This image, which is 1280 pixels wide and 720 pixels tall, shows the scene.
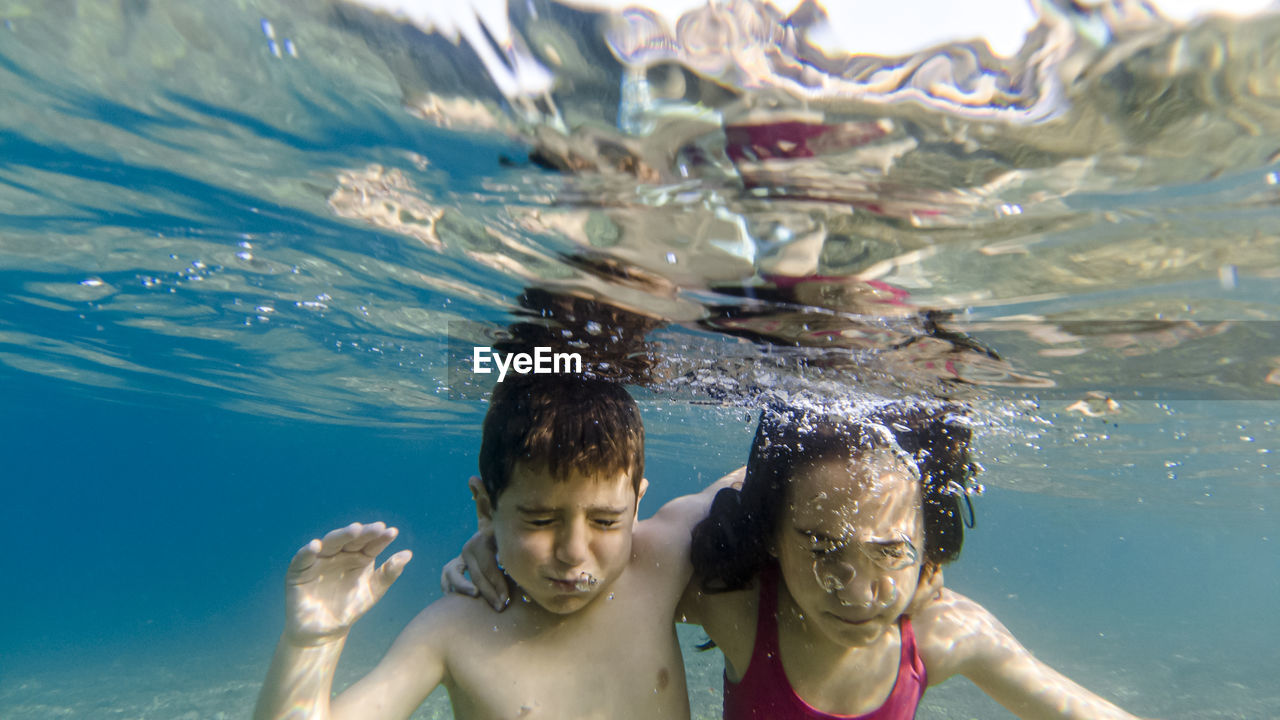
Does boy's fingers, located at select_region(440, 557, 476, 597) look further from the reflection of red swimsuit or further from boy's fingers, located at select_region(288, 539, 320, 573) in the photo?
the reflection of red swimsuit

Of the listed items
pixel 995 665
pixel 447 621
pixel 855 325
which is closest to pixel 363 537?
pixel 447 621

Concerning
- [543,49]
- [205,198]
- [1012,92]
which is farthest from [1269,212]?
[205,198]

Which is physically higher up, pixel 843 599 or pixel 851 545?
pixel 851 545

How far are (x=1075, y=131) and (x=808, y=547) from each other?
9.79 feet

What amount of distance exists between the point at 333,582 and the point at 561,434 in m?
1.67

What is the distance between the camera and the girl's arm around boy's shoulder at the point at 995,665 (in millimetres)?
4137

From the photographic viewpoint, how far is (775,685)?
4.29m

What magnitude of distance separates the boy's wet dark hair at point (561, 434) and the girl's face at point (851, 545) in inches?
47.8

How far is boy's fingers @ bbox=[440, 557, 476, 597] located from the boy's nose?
3.06ft

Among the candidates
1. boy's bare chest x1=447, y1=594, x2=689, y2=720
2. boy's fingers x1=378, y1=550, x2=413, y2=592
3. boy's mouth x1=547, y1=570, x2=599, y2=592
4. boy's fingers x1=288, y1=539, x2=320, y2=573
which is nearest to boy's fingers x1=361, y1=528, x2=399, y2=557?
boy's fingers x1=378, y1=550, x2=413, y2=592

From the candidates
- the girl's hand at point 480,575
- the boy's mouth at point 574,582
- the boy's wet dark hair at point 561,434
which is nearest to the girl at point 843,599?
the boy's wet dark hair at point 561,434

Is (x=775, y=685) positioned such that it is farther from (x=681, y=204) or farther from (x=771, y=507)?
(x=681, y=204)

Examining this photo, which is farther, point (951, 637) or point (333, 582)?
point (951, 637)

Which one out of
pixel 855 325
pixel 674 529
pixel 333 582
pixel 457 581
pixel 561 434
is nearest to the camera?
pixel 333 582
